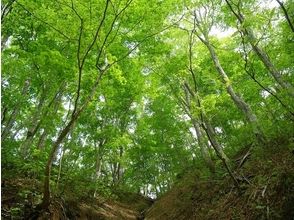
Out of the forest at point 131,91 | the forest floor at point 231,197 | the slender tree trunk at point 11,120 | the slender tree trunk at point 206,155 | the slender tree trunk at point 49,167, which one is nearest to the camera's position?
the forest floor at point 231,197

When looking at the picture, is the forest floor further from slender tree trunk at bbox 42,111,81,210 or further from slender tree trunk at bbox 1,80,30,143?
slender tree trunk at bbox 1,80,30,143

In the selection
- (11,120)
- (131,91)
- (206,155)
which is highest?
(131,91)

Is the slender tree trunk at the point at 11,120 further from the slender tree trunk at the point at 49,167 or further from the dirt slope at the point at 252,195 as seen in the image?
the dirt slope at the point at 252,195

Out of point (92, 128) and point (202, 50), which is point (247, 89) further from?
point (92, 128)

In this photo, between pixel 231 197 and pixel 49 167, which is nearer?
pixel 49 167

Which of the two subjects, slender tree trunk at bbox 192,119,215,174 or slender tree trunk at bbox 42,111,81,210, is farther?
slender tree trunk at bbox 192,119,215,174

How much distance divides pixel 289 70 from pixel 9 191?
1094 centimetres

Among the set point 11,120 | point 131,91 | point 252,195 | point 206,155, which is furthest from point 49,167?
point 131,91

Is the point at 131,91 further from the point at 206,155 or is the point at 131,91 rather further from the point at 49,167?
the point at 49,167

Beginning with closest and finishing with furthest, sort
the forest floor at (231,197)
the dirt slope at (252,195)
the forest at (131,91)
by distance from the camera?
the dirt slope at (252,195)
the forest floor at (231,197)
the forest at (131,91)

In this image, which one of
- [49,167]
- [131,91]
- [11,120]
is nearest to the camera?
[49,167]

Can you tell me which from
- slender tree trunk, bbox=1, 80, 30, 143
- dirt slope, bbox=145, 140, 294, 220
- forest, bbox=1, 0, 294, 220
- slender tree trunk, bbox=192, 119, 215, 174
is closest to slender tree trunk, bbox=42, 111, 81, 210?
forest, bbox=1, 0, 294, 220

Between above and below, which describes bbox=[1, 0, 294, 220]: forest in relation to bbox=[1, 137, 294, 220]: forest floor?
above

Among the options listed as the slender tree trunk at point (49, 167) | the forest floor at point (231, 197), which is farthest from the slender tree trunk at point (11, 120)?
the slender tree trunk at point (49, 167)
